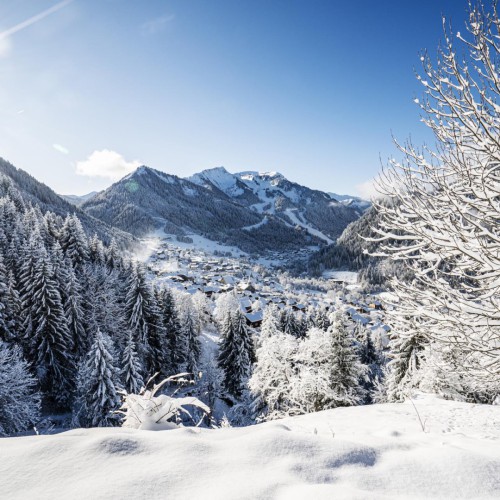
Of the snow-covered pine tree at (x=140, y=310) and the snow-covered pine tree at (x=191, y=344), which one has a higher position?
the snow-covered pine tree at (x=140, y=310)

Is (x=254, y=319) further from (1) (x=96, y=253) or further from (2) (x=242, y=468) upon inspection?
(2) (x=242, y=468)

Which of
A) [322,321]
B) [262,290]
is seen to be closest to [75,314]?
[322,321]

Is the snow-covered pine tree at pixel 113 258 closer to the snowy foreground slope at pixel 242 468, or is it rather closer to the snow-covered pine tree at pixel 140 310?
the snow-covered pine tree at pixel 140 310

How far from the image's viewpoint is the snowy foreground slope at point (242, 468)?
93.1 inches

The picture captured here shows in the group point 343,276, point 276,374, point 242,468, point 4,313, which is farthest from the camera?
point 343,276

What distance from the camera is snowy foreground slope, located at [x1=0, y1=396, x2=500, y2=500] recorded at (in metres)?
2.37

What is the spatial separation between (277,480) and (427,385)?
617 inches

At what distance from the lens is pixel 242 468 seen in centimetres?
275

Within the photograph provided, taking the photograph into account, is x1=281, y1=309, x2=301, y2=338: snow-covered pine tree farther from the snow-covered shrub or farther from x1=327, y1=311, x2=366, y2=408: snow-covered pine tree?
the snow-covered shrub

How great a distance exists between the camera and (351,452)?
3.06m

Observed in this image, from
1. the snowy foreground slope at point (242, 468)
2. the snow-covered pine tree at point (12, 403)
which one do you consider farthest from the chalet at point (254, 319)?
the snowy foreground slope at point (242, 468)

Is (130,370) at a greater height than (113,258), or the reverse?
(113,258)

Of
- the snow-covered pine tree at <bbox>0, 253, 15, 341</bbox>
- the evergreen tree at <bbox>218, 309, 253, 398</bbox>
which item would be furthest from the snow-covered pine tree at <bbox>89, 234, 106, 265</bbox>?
the evergreen tree at <bbox>218, 309, 253, 398</bbox>

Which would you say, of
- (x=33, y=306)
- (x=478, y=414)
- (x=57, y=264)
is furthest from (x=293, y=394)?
(x=57, y=264)
